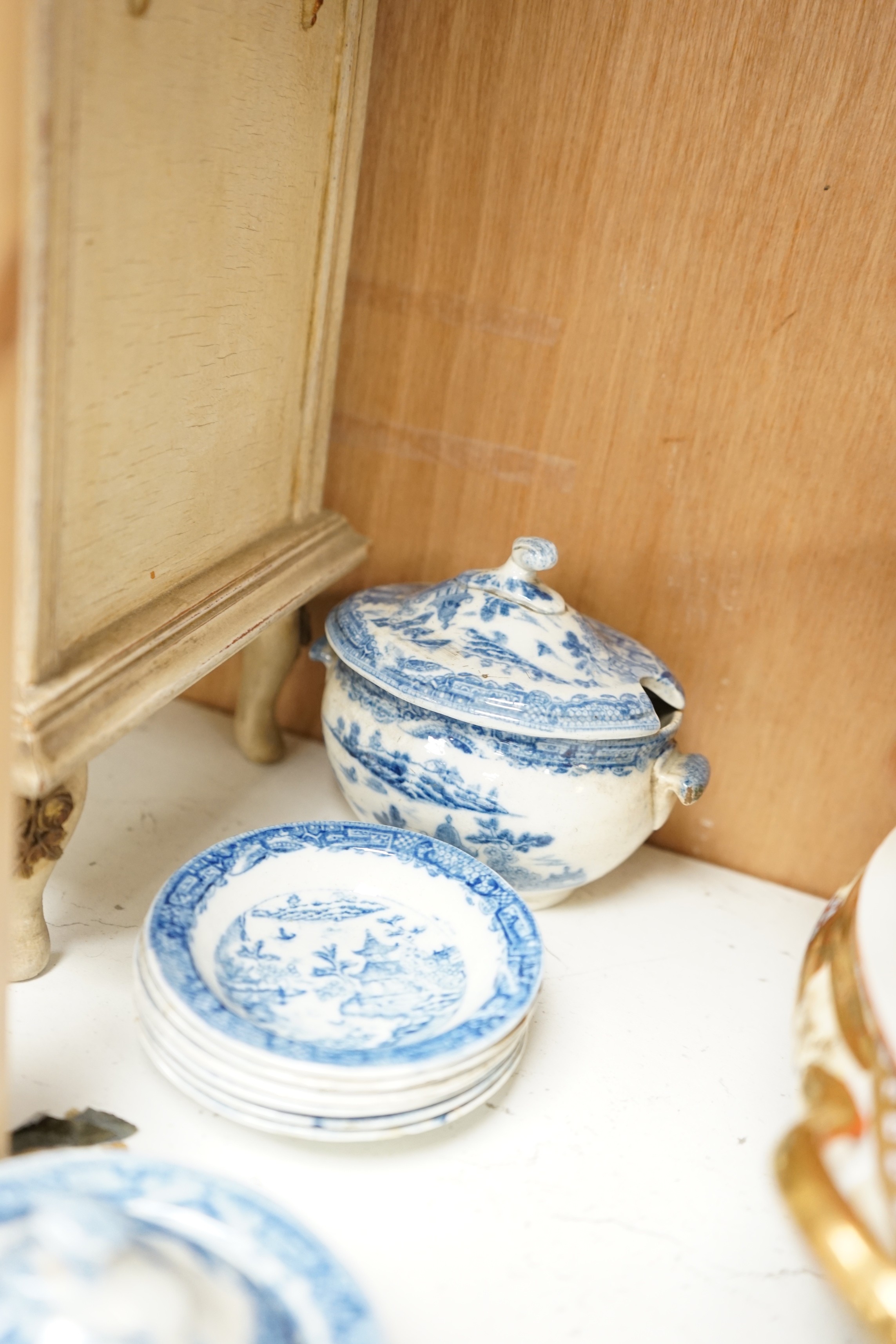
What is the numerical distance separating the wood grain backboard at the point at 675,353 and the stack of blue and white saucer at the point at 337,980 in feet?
0.98

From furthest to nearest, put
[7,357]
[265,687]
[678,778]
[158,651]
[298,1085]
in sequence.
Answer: [265,687], [678,778], [158,651], [298,1085], [7,357]

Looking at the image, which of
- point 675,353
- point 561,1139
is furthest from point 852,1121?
point 675,353

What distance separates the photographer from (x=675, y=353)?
0.79 meters

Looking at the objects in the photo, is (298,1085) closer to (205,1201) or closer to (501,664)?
(205,1201)

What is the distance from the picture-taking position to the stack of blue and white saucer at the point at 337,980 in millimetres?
498

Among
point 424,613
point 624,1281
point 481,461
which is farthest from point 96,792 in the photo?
point 624,1281

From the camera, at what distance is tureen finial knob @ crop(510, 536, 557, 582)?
0.72 meters

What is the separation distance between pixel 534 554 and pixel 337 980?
0.30 metres

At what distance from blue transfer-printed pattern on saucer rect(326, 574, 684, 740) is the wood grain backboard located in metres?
Answer: 0.13

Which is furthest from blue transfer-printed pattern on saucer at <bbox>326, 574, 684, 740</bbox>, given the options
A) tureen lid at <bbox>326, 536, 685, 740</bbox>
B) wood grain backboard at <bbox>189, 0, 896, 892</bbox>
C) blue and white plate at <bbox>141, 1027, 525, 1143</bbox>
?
blue and white plate at <bbox>141, 1027, 525, 1143</bbox>

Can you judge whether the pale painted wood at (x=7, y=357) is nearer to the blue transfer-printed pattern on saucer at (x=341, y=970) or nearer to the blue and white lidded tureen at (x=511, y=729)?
the blue transfer-printed pattern on saucer at (x=341, y=970)

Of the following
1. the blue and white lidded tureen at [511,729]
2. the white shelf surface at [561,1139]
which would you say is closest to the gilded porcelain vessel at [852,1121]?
the white shelf surface at [561,1139]

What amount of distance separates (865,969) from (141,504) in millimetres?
425

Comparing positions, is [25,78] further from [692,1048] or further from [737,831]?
[737,831]
